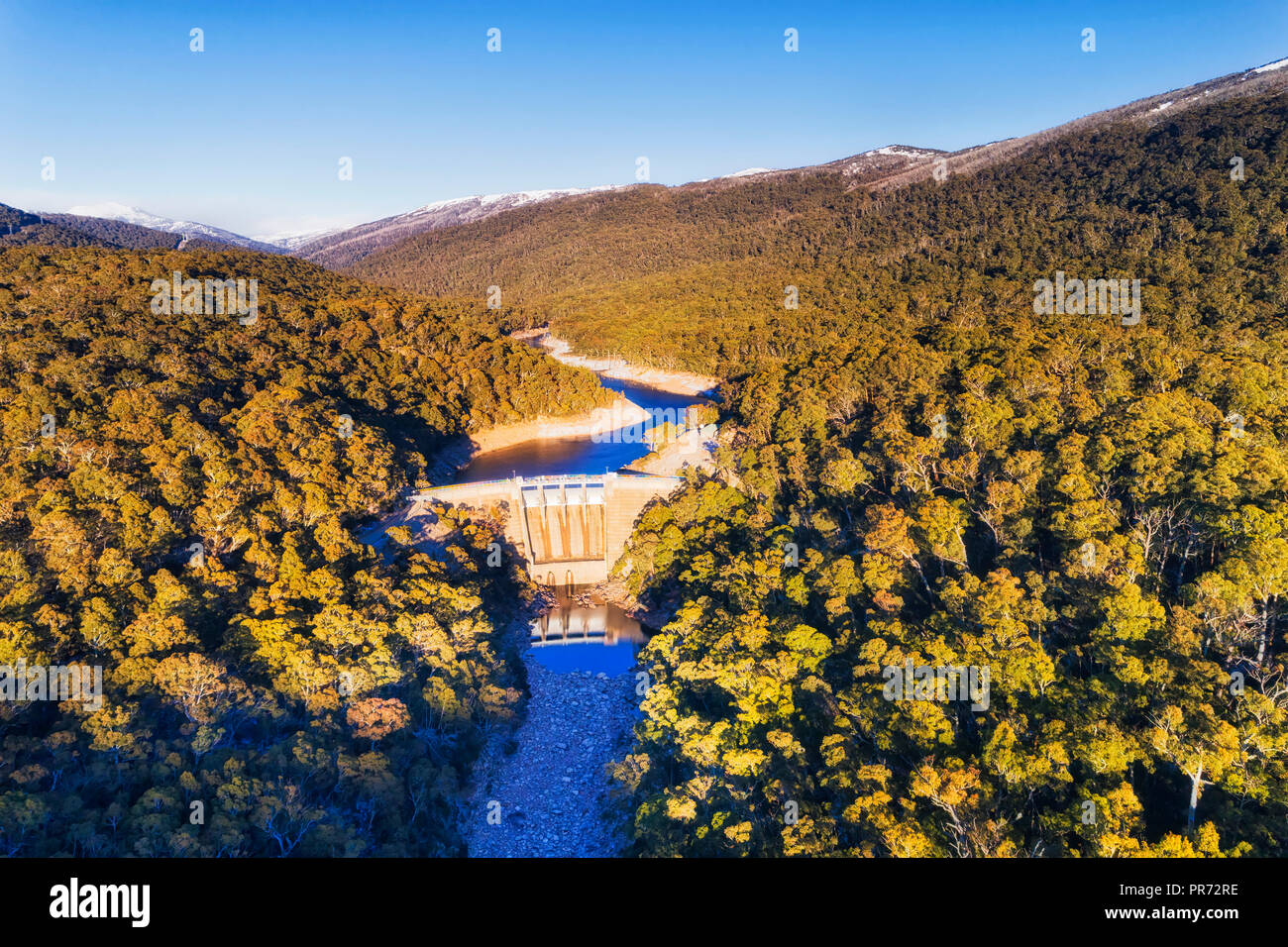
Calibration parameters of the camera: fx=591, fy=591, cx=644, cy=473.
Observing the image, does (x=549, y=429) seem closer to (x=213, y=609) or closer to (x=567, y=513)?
(x=567, y=513)

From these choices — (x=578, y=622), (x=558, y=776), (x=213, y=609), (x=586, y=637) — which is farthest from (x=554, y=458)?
(x=213, y=609)

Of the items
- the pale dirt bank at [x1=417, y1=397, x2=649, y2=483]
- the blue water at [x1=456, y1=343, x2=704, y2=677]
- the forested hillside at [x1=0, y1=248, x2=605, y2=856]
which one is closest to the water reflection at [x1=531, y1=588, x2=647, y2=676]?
the blue water at [x1=456, y1=343, x2=704, y2=677]

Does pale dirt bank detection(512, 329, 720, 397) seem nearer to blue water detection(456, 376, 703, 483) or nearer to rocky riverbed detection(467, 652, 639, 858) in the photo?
blue water detection(456, 376, 703, 483)

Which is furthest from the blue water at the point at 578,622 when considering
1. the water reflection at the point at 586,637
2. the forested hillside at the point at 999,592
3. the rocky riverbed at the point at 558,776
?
the forested hillside at the point at 999,592

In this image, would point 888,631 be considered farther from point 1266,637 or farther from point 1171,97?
point 1171,97

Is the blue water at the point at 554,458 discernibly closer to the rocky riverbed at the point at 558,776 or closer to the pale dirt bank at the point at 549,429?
the pale dirt bank at the point at 549,429
